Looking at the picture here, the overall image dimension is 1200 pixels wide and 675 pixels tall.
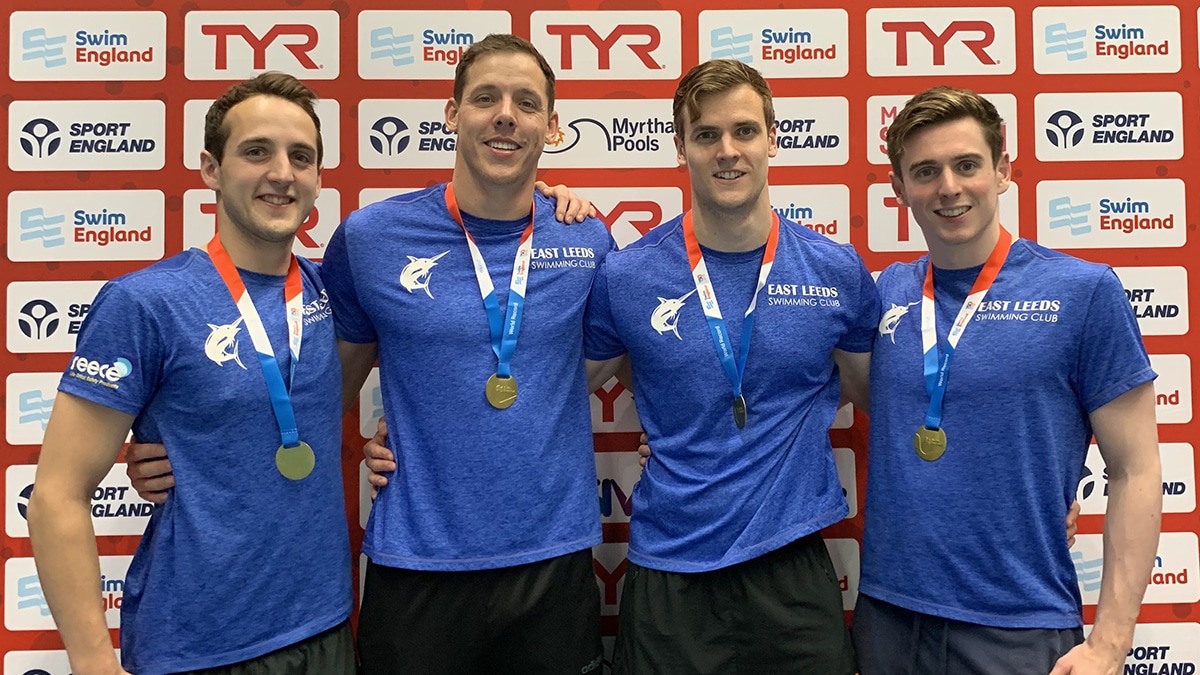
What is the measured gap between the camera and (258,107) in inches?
89.0

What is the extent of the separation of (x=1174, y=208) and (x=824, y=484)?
1939 mm

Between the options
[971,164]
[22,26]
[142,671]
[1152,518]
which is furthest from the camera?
[22,26]

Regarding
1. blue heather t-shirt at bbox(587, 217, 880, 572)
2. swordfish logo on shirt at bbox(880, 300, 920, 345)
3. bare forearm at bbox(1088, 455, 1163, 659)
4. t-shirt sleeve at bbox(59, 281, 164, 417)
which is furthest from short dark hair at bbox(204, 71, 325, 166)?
bare forearm at bbox(1088, 455, 1163, 659)

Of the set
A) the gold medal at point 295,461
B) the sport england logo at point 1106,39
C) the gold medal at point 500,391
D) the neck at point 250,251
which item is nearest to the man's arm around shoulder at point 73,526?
the gold medal at point 295,461

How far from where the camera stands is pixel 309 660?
7.29ft

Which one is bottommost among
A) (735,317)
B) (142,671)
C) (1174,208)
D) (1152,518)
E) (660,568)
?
(142,671)

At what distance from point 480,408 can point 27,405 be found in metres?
1.94

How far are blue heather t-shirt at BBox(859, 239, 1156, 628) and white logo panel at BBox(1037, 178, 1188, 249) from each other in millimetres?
893

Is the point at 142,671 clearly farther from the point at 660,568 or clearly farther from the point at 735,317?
the point at 735,317

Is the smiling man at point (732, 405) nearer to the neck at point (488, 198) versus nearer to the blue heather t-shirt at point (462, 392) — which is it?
the blue heather t-shirt at point (462, 392)

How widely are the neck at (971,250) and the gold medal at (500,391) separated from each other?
4.55 ft

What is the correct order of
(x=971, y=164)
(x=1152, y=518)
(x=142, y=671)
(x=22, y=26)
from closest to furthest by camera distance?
(x=142, y=671) < (x=1152, y=518) < (x=971, y=164) < (x=22, y=26)

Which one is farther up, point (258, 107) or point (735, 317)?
point (258, 107)

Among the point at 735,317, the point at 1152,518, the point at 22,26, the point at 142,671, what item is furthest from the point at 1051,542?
the point at 22,26
